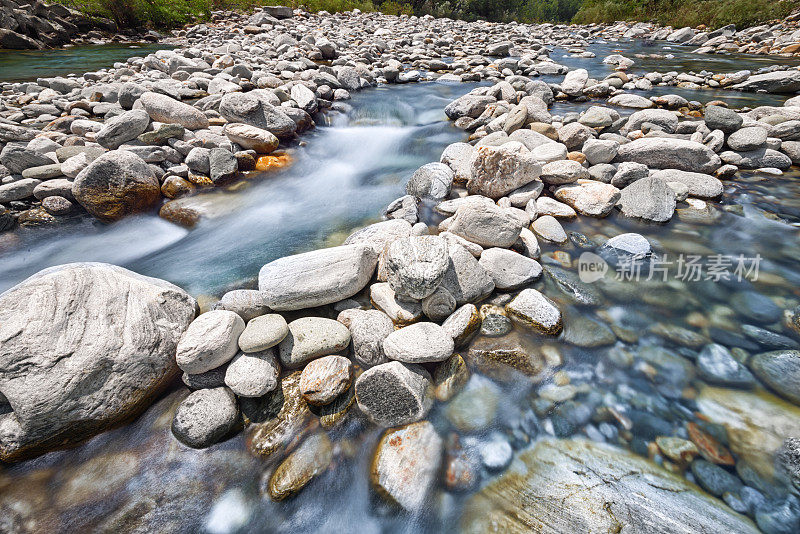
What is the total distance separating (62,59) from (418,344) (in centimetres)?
1606

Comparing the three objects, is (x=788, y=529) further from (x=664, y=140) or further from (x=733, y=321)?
(x=664, y=140)

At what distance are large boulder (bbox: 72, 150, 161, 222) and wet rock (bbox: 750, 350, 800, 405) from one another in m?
6.16

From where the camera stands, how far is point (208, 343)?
2.13 m

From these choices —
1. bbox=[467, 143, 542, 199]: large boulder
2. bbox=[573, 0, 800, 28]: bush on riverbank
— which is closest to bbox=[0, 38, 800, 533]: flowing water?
bbox=[467, 143, 542, 199]: large boulder

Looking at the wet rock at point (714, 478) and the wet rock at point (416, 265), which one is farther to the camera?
the wet rock at point (416, 265)

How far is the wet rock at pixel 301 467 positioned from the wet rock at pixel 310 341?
1.72ft

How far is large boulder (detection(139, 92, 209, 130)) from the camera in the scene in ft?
16.0

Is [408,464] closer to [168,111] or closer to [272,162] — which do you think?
[272,162]

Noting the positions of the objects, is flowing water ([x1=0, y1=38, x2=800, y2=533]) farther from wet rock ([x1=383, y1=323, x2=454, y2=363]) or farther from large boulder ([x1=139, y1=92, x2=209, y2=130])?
large boulder ([x1=139, y1=92, x2=209, y2=130])

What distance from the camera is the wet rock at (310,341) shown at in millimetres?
2314

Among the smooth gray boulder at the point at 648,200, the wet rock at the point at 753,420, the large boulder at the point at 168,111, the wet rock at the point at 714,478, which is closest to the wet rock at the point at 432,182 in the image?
the smooth gray boulder at the point at 648,200

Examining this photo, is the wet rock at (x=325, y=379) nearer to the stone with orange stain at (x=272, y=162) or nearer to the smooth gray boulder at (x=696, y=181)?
the stone with orange stain at (x=272, y=162)

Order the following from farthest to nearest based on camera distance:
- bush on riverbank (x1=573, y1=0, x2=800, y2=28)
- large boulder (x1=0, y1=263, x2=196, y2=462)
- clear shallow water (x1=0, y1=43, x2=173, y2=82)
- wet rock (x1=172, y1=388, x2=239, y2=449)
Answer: bush on riverbank (x1=573, y1=0, x2=800, y2=28), clear shallow water (x1=0, y1=43, x2=173, y2=82), wet rock (x1=172, y1=388, x2=239, y2=449), large boulder (x1=0, y1=263, x2=196, y2=462)

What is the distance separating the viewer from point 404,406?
2.13 meters
